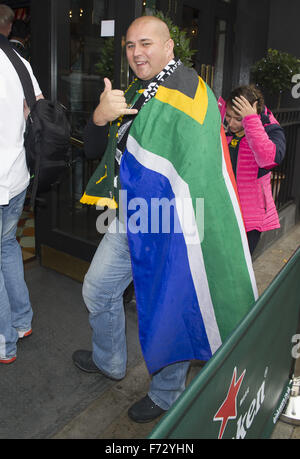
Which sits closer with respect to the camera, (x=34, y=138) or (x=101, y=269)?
(x=101, y=269)

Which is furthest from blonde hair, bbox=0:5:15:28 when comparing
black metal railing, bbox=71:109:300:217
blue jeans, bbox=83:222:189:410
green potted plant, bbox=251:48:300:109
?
green potted plant, bbox=251:48:300:109

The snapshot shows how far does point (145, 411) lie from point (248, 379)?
1152mm

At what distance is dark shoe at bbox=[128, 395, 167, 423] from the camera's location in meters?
2.36

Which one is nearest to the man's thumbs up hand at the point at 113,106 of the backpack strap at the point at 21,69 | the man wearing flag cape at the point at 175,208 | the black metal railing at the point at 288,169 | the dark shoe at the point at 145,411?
the man wearing flag cape at the point at 175,208

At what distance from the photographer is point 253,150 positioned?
2732 mm

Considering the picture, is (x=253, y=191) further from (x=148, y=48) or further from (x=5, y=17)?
(x=5, y=17)

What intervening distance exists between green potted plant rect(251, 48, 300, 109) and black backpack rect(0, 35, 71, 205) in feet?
22.8

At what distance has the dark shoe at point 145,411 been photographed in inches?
93.0

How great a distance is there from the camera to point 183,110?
6.31ft

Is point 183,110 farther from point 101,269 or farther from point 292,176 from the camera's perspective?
point 292,176

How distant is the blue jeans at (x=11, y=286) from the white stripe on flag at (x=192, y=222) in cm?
103

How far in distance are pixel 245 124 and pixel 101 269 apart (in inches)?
48.8
